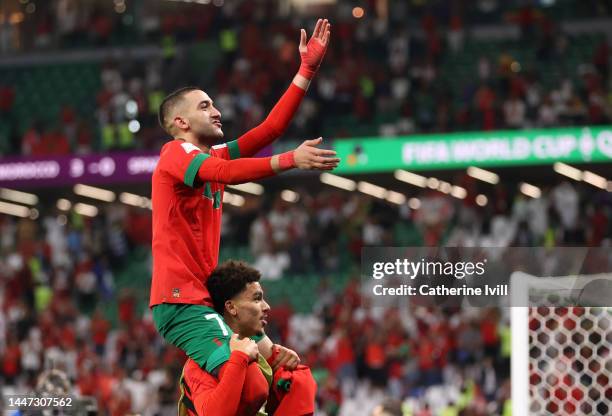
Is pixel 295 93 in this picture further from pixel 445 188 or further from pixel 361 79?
pixel 361 79

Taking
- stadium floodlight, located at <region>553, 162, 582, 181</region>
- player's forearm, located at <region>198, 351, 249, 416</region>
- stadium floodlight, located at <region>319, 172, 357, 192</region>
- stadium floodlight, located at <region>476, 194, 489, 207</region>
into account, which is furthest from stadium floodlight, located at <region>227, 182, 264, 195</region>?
player's forearm, located at <region>198, 351, 249, 416</region>

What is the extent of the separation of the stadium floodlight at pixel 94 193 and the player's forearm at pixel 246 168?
751 inches

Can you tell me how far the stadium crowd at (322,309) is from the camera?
1655 cm

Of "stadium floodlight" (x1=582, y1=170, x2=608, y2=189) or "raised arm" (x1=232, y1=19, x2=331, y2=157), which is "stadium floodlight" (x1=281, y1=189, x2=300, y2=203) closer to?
"stadium floodlight" (x1=582, y1=170, x2=608, y2=189)

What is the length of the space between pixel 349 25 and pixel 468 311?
8435mm

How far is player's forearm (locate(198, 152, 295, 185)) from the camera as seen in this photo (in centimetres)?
552

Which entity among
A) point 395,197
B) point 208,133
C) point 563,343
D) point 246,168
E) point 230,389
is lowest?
point 230,389

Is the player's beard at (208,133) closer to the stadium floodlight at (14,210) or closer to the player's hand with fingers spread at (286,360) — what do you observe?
the player's hand with fingers spread at (286,360)

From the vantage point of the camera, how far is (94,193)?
977 inches

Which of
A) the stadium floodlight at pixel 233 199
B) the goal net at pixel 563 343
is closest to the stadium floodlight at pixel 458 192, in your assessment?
the stadium floodlight at pixel 233 199

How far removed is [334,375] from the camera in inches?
680

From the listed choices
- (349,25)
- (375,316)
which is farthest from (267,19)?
(375,316)

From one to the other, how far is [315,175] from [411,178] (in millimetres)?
1715

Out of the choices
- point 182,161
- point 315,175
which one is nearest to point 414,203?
point 315,175
